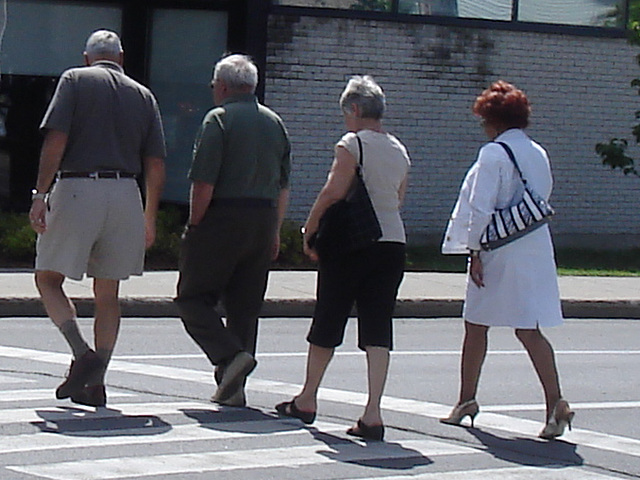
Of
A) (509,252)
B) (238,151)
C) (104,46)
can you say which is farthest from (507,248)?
(104,46)

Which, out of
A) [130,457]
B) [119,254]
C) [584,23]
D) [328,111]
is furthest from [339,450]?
[584,23]

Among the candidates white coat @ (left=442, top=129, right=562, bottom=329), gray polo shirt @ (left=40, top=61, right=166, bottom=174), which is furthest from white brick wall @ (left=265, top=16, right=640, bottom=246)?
white coat @ (left=442, top=129, right=562, bottom=329)

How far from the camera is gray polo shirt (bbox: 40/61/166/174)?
24.9 feet

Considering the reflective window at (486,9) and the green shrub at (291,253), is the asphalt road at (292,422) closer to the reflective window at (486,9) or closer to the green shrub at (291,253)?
the green shrub at (291,253)

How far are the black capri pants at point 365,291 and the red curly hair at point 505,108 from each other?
895 mm

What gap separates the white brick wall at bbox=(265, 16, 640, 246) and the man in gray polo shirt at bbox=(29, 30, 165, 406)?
35.0 feet

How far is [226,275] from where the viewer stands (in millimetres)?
8008

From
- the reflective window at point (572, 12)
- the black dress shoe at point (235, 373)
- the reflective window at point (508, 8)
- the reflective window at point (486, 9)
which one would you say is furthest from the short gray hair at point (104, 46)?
the reflective window at point (572, 12)

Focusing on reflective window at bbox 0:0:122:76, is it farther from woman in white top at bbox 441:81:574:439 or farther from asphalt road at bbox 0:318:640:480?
woman in white top at bbox 441:81:574:439

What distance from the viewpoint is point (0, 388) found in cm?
834

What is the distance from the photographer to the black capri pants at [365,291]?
7449mm

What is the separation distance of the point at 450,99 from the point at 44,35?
5500mm

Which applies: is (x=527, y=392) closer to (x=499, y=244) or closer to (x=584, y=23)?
(x=499, y=244)

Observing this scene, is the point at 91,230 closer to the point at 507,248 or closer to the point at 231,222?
the point at 231,222
